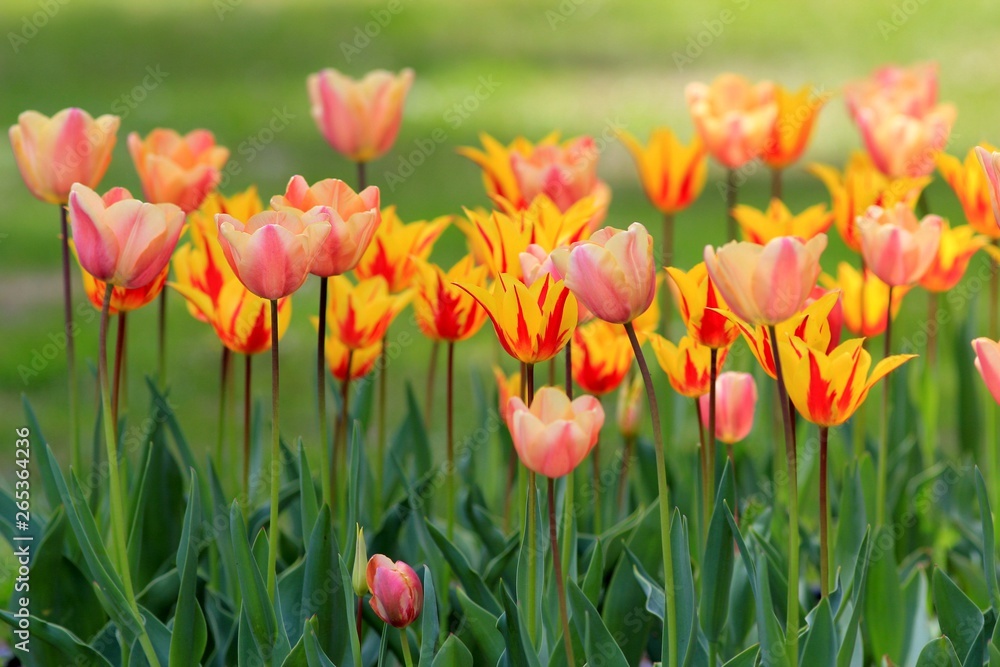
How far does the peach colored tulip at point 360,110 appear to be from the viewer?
2080mm

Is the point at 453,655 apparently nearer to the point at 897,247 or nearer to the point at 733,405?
the point at 733,405

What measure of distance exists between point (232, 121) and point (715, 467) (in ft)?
16.1

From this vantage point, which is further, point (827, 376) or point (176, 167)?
point (176, 167)

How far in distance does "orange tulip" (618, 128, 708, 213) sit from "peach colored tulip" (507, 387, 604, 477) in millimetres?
973

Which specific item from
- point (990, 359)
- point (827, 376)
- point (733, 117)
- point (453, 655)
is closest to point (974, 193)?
point (733, 117)

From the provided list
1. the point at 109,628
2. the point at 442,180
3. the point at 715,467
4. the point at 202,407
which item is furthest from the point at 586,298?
the point at 442,180

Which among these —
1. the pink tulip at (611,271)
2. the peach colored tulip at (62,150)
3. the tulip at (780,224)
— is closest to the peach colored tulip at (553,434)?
the pink tulip at (611,271)

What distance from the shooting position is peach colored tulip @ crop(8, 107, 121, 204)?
1.67 metres

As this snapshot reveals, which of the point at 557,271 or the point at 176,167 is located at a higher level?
the point at 176,167

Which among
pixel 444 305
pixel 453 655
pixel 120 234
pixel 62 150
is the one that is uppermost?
pixel 62 150

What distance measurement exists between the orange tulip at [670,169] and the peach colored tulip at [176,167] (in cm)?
77

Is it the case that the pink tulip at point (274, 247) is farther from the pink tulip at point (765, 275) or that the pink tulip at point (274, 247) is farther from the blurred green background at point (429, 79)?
the blurred green background at point (429, 79)

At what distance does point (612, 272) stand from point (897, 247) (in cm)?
58

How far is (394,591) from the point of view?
1348 mm
